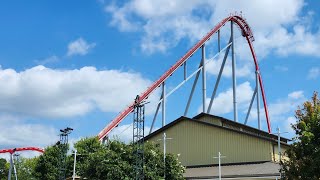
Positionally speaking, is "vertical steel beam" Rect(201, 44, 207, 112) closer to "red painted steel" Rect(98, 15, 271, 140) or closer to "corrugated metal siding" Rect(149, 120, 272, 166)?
"red painted steel" Rect(98, 15, 271, 140)

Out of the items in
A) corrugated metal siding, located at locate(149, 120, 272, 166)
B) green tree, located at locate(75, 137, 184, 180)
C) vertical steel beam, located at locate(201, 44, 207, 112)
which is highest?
vertical steel beam, located at locate(201, 44, 207, 112)

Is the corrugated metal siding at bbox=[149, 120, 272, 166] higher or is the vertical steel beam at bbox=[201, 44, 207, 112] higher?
the vertical steel beam at bbox=[201, 44, 207, 112]

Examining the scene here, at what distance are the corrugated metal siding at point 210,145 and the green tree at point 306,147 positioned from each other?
1864cm

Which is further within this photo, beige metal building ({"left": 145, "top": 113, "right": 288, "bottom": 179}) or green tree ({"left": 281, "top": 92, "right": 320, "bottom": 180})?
beige metal building ({"left": 145, "top": 113, "right": 288, "bottom": 179})

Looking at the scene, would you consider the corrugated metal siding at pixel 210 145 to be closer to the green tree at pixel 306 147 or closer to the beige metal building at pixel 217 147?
the beige metal building at pixel 217 147

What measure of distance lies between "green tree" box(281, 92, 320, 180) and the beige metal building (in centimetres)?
1326

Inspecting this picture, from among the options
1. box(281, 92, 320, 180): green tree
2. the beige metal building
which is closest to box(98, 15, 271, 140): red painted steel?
the beige metal building

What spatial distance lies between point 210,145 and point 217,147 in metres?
0.92

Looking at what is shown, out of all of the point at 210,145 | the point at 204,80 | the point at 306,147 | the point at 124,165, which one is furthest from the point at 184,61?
the point at 306,147

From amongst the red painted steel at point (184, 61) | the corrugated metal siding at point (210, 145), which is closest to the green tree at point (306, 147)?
the corrugated metal siding at point (210, 145)

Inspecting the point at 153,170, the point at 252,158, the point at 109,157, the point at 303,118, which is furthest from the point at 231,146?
the point at 303,118

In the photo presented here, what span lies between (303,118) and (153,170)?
1716 centimetres

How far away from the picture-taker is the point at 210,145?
49.5 m

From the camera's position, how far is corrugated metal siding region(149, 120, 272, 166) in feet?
153
